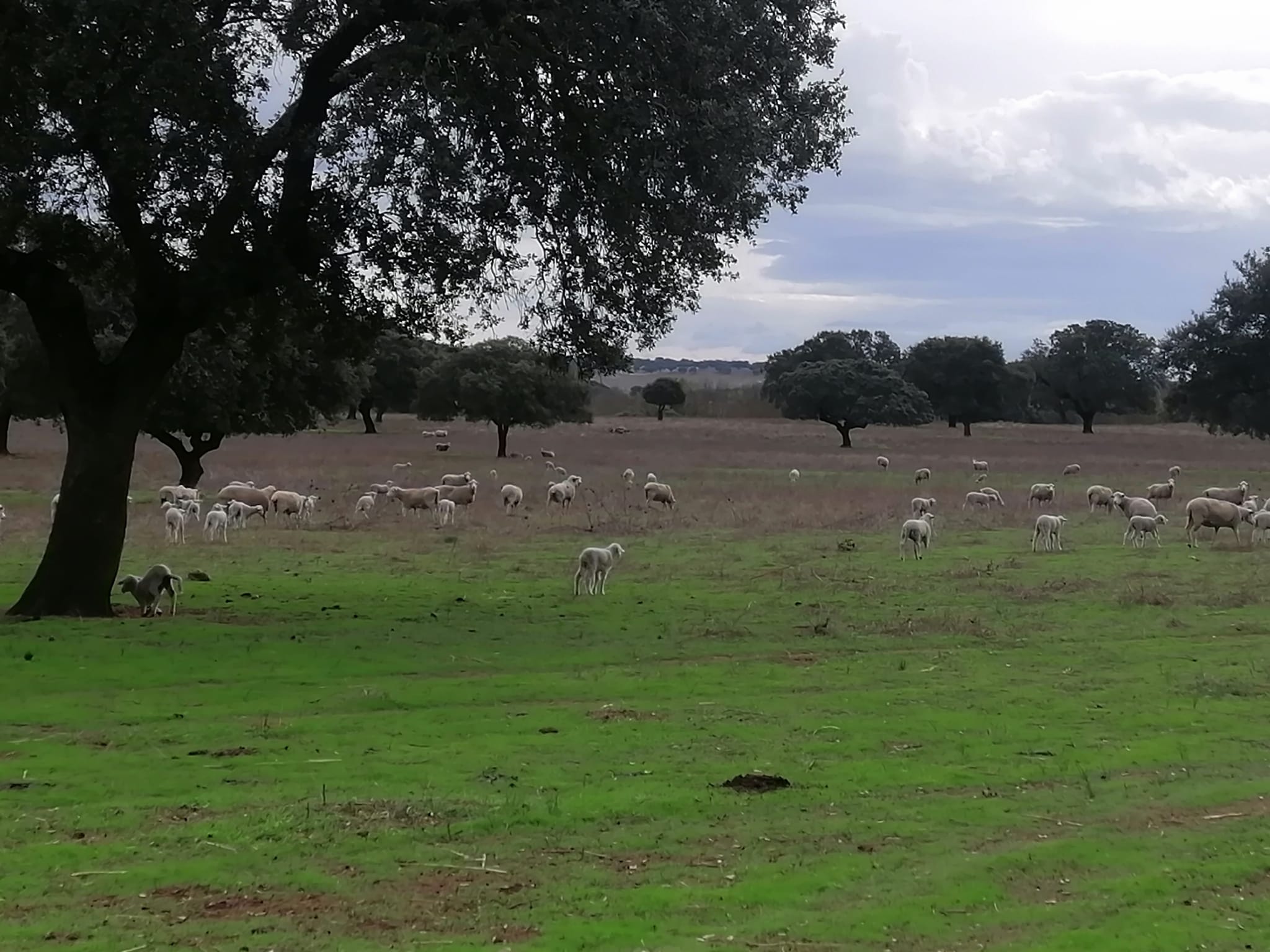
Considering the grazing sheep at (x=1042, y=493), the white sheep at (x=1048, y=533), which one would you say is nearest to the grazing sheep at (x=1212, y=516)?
the white sheep at (x=1048, y=533)

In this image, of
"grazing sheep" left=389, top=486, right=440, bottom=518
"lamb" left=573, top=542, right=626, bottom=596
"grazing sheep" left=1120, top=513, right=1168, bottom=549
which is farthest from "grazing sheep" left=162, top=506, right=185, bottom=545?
"grazing sheep" left=1120, top=513, right=1168, bottom=549

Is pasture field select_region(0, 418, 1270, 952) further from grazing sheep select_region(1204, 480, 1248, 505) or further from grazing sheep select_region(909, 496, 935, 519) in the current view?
grazing sheep select_region(1204, 480, 1248, 505)

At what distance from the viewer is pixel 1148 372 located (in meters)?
101

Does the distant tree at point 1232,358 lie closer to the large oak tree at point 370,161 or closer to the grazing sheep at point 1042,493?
the grazing sheep at point 1042,493

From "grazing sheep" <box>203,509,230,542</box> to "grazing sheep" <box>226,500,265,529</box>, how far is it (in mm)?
1553

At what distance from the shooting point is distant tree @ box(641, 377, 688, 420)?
5674 inches

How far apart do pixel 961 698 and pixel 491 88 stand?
8639 millimetres

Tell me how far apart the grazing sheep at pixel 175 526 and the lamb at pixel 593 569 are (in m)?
10.5

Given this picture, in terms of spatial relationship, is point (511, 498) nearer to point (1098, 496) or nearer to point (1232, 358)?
point (1098, 496)

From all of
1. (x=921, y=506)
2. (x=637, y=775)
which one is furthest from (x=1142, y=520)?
(x=637, y=775)

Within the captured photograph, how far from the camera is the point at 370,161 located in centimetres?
1611

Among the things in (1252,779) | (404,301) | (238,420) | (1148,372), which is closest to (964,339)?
(1148,372)

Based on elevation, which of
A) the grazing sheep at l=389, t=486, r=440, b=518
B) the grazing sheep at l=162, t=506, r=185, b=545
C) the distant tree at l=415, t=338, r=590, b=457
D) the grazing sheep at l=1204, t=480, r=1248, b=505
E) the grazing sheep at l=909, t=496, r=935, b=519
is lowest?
the grazing sheep at l=162, t=506, r=185, b=545

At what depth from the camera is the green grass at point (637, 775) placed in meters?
6.88
